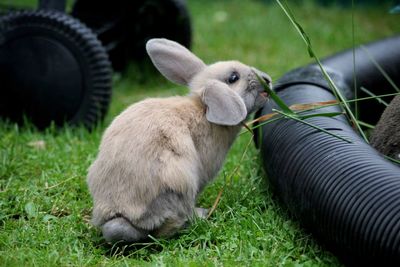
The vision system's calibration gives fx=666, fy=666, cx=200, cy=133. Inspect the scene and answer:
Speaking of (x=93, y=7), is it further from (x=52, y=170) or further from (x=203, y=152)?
(x=203, y=152)

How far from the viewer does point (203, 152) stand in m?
3.30

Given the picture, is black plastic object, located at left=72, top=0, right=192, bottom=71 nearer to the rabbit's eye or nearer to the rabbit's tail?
the rabbit's eye

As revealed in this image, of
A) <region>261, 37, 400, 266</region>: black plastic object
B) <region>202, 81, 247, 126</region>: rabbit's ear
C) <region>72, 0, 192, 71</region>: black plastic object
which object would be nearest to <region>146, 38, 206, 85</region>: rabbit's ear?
<region>202, 81, 247, 126</region>: rabbit's ear

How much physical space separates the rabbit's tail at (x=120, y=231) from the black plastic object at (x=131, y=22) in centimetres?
273

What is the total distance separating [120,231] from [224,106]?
0.77m

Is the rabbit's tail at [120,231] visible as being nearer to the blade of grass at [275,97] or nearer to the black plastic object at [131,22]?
the blade of grass at [275,97]

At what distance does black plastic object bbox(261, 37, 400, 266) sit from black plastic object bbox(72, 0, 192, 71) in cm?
199

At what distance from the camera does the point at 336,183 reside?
295cm

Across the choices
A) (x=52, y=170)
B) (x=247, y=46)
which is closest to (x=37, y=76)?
(x=52, y=170)

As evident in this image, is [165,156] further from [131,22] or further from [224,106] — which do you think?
[131,22]

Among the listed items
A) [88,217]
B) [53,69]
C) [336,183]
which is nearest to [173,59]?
[88,217]

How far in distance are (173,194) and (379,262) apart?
3.20 feet

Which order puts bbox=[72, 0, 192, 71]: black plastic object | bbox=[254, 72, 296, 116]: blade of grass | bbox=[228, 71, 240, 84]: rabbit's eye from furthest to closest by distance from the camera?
bbox=[72, 0, 192, 71]: black plastic object
bbox=[228, 71, 240, 84]: rabbit's eye
bbox=[254, 72, 296, 116]: blade of grass

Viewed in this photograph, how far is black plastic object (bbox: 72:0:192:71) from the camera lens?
5.65 metres
